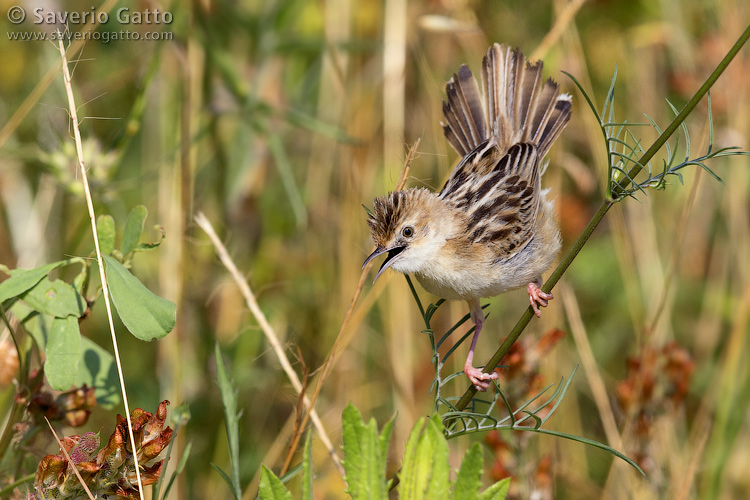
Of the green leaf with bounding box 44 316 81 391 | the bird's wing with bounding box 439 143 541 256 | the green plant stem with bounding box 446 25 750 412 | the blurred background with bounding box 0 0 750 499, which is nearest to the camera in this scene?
the green plant stem with bounding box 446 25 750 412

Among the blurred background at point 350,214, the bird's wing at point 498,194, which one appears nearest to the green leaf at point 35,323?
the blurred background at point 350,214

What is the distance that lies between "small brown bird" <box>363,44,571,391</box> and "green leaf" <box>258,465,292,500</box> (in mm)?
974

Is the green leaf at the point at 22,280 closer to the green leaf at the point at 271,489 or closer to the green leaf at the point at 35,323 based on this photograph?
the green leaf at the point at 35,323

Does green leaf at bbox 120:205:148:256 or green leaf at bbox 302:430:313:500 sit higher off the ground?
green leaf at bbox 120:205:148:256

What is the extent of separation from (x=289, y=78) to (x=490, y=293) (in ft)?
7.19

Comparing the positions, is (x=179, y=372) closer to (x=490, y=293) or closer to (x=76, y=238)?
(x=76, y=238)

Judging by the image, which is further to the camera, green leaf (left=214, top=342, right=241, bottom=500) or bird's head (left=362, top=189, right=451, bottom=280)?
bird's head (left=362, top=189, right=451, bottom=280)

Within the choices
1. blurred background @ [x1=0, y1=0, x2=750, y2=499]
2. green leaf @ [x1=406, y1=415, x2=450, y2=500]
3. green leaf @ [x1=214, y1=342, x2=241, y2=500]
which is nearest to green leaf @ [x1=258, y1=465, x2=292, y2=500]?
green leaf @ [x1=406, y1=415, x2=450, y2=500]

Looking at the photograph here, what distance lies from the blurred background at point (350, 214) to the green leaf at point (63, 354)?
1084 mm

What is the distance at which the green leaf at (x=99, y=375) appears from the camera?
5.67ft

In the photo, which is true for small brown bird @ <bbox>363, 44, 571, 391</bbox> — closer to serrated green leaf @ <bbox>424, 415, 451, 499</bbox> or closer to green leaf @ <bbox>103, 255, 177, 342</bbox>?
Answer: green leaf @ <bbox>103, 255, 177, 342</bbox>

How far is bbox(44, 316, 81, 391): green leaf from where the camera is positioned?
1.39 metres

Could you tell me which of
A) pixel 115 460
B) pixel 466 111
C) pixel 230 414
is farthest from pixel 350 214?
pixel 115 460

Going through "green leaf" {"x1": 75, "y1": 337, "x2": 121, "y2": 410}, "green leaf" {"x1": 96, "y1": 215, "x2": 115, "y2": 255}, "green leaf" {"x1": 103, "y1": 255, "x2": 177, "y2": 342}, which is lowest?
"green leaf" {"x1": 75, "y1": 337, "x2": 121, "y2": 410}
